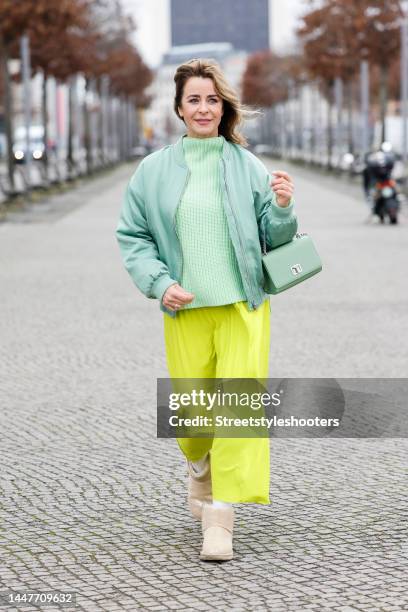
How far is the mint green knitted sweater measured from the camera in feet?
17.9

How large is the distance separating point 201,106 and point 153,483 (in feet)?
6.28

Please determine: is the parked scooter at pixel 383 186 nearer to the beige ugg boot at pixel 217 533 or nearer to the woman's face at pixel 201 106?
the woman's face at pixel 201 106

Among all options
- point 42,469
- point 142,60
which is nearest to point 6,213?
point 42,469

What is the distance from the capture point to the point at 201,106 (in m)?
5.51

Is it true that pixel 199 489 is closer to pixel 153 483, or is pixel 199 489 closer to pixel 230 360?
pixel 230 360

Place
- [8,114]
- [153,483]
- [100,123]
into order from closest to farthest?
1. [153,483]
2. [8,114]
3. [100,123]

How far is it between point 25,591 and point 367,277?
42.0ft

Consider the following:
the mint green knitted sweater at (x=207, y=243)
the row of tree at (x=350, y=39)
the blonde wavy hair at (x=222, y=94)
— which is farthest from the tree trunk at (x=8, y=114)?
the mint green knitted sweater at (x=207, y=243)

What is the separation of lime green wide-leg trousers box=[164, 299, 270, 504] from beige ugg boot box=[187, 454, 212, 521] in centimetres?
24

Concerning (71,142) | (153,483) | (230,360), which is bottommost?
(71,142)

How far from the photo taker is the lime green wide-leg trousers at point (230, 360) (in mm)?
5422

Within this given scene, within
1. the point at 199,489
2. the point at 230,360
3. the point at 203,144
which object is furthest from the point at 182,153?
the point at 199,489

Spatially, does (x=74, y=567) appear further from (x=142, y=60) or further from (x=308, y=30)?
(x=142, y=60)

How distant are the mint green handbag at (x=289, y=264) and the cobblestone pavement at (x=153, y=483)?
91 centimetres
